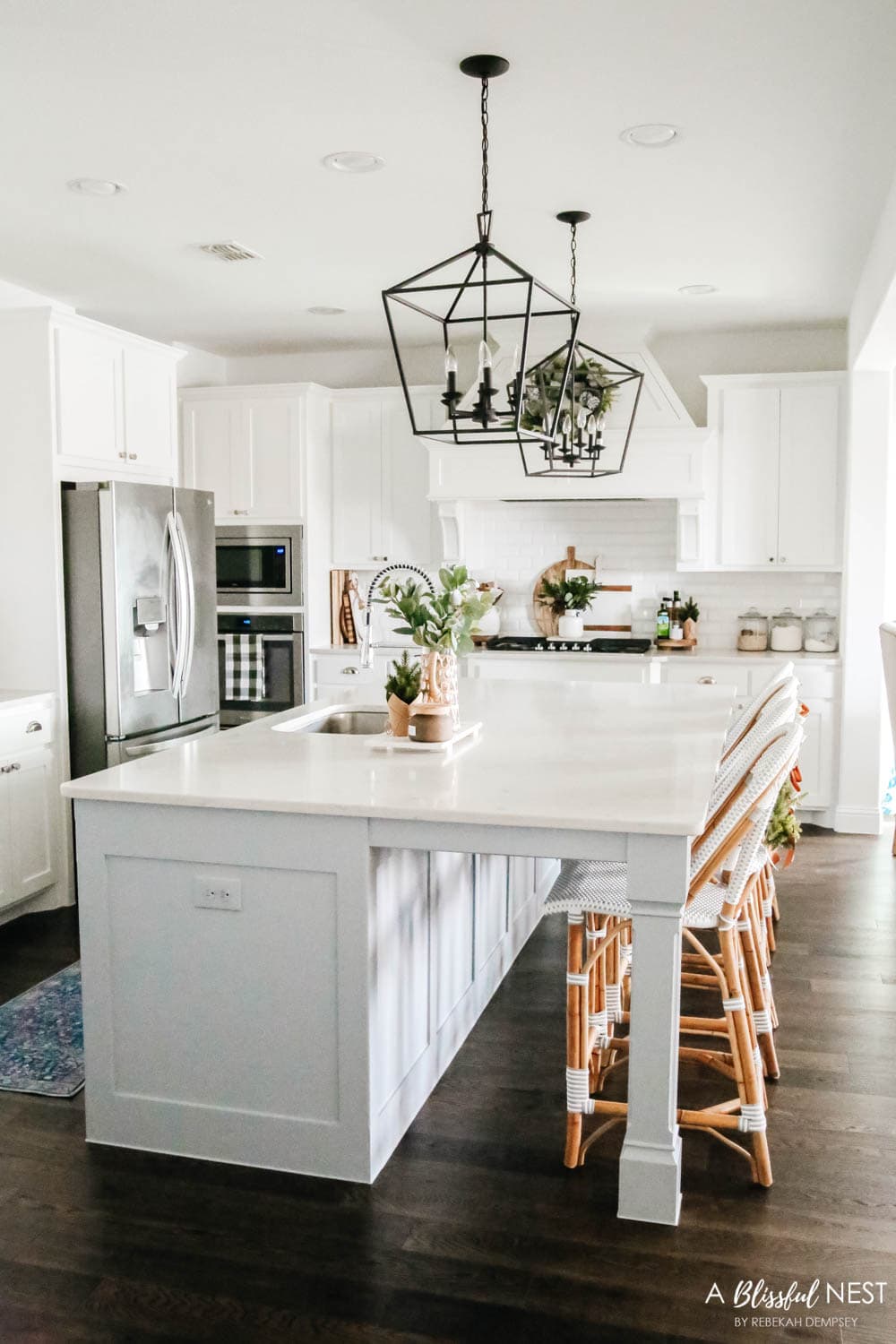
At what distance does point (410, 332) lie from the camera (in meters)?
6.53

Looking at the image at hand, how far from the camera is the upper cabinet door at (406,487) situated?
6.68m

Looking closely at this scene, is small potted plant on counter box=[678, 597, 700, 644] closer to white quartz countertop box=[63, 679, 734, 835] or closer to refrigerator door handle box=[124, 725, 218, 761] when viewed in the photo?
white quartz countertop box=[63, 679, 734, 835]

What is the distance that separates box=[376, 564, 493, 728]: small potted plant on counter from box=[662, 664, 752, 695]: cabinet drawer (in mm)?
3059

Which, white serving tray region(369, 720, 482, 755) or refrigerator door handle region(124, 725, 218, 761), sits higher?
white serving tray region(369, 720, 482, 755)

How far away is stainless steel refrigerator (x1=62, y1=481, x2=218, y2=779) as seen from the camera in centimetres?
473

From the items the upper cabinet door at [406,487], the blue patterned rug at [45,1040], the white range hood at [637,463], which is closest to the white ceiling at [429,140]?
the white range hood at [637,463]

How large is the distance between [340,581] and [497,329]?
1.71 m

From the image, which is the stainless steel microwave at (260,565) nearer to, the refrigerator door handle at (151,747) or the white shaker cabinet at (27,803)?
the refrigerator door handle at (151,747)

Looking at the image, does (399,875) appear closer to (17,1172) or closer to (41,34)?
(17,1172)

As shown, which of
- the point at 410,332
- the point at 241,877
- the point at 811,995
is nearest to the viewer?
the point at 241,877

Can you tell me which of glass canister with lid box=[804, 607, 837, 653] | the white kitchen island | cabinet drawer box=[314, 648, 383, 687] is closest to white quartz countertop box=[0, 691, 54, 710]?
the white kitchen island

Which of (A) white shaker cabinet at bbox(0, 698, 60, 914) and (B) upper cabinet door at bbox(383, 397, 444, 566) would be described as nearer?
(A) white shaker cabinet at bbox(0, 698, 60, 914)

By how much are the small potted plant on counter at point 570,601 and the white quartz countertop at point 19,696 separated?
9.86 ft

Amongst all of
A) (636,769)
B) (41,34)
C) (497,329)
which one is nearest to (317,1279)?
(636,769)
